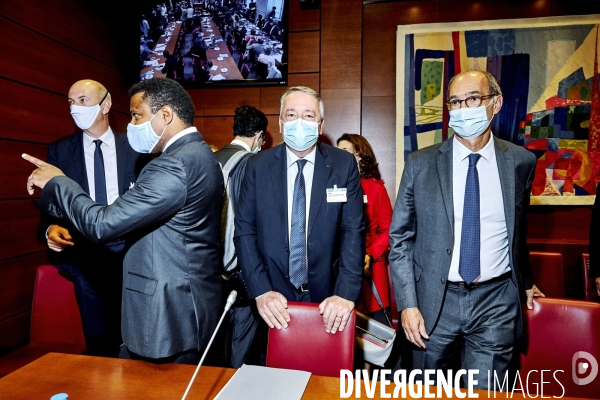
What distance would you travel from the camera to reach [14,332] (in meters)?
2.88

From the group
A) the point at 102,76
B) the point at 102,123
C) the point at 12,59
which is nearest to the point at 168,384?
the point at 102,123

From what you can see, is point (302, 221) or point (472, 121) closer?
point (472, 121)

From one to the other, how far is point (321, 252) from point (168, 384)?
93 centimetres

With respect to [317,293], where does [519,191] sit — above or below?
above

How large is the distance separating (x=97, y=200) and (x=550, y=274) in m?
3.10

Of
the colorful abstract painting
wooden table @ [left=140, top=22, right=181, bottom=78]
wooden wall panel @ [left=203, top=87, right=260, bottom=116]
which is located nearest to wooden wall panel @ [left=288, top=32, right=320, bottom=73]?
wooden wall panel @ [left=203, top=87, right=260, bottom=116]

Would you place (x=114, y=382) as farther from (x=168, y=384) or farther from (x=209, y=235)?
(x=209, y=235)

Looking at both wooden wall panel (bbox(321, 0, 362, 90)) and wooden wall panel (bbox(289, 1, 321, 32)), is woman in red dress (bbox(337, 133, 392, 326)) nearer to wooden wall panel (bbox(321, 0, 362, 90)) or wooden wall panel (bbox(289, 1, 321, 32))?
wooden wall panel (bbox(321, 0, 362, 90))

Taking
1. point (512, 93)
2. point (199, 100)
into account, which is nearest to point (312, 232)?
point (512, 93)

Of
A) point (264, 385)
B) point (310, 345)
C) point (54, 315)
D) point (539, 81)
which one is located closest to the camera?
point (264, 385)

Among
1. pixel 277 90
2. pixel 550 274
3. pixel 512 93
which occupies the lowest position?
pixel 550 274

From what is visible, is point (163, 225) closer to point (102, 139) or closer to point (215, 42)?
point (102, 139)

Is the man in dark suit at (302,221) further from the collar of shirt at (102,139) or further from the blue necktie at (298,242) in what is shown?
the collar of shirt at (102,139)

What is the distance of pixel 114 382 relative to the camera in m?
1.23
